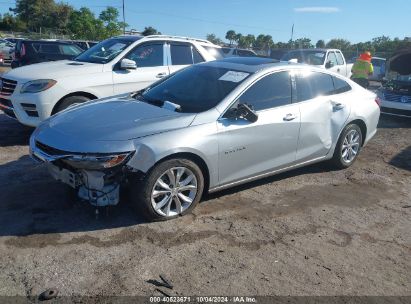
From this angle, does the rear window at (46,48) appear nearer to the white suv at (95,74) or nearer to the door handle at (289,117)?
the white suv at (95,74)

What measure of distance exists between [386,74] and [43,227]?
10.9m

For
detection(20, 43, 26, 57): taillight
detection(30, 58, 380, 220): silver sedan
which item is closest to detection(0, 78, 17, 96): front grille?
detection(30, 58, 380, 220): silver sedan

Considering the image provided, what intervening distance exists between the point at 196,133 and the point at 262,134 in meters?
0.92

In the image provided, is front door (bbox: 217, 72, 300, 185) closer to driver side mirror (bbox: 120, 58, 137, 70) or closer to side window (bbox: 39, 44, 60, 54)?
driver side mirror (bbox: 120, 58, 137, 70)

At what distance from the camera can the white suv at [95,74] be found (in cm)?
644

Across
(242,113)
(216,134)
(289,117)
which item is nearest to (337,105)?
(289,117)

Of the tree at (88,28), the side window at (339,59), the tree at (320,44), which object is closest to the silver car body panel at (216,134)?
the side window at (339,59)

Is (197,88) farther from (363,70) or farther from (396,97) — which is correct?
(363,70)

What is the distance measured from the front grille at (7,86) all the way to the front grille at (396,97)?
28.8ft

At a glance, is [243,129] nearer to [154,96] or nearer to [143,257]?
[154,96]

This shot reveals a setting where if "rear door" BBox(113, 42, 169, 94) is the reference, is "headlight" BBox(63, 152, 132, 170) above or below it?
below

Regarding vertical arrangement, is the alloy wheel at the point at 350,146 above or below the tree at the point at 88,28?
below

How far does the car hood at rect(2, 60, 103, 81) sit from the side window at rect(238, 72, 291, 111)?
10.6 ft

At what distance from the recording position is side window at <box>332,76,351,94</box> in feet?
19.3
